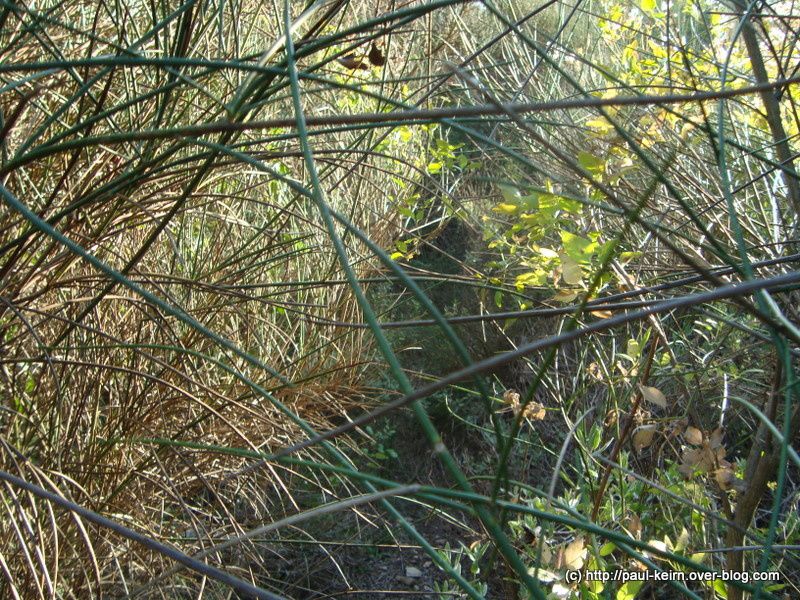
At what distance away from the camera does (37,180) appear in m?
1.14

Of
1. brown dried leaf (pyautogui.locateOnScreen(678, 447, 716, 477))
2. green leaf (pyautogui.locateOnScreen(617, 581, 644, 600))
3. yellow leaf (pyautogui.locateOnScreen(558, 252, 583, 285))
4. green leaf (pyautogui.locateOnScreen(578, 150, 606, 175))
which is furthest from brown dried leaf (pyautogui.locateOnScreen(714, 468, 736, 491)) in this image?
green leaf (pyautogui.locateOnScreen(578, 150, 606, 175))

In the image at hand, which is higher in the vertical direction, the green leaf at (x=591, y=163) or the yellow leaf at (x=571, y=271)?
the green leaf at (x=591, y=163)

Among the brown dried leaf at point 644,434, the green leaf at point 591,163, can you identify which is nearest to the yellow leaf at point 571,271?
the green leaf at point 591,163

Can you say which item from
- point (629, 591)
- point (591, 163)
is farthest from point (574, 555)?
point (591, 163)

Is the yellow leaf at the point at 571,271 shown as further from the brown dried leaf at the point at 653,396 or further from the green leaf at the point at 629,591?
the green leaf at the point at 629,591

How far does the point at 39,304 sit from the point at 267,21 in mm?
1523

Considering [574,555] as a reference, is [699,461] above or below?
above

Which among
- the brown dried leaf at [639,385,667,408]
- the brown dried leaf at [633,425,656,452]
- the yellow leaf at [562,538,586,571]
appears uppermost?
the brown dried leaf at [639,385,667,408]

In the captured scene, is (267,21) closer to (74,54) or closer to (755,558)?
(74,54)

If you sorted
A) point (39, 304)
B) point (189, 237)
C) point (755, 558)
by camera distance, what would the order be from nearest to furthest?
point (39, 304)
point (755, 558)
point (189, 237)

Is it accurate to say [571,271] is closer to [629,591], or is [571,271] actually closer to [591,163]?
[591,163]

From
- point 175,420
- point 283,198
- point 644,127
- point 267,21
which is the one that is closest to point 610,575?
point 175,420

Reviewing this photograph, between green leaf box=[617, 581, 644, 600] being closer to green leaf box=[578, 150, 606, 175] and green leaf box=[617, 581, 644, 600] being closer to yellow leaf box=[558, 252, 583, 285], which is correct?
yellow leaf box=[558, 252, 583, 285]

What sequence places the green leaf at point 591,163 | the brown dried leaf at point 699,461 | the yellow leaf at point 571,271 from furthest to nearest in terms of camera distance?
1. the brown dried leaf at point 699,461
2. the yellow leaf at point 571,271
3. the green leaf at point 591,163
